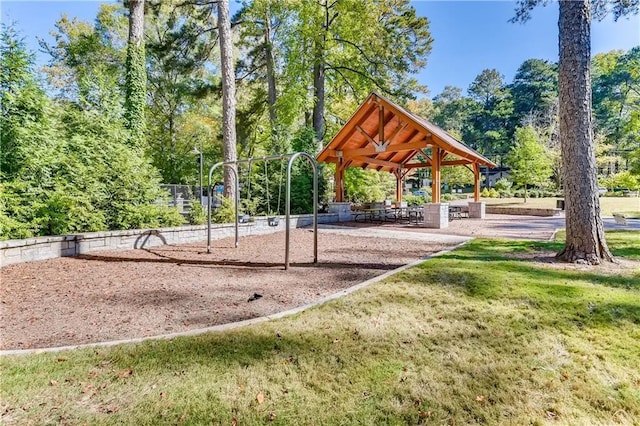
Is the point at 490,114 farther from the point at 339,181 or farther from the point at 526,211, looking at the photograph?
the point at 339,181

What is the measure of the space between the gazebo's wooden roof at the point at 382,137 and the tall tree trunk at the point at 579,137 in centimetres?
590

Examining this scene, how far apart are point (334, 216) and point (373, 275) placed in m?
8.87

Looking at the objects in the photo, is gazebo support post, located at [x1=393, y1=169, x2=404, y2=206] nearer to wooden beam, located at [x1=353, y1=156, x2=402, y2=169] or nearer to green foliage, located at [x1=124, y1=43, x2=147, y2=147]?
wooden beam, located at [x1=353, y1=156, x2=402, y2=169]

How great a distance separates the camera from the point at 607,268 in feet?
18.2

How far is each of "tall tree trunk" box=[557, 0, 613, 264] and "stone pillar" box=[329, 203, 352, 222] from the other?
9425 millimetres

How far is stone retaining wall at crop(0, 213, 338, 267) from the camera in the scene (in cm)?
599

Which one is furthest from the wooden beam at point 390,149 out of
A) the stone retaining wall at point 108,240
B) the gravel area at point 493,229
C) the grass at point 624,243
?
the grass at point 624,243

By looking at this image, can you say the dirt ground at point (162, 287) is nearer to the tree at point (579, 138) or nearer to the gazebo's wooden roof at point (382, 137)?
the tree at point (579, 138)

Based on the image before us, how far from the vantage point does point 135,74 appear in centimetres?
1411

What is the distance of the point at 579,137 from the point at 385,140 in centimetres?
798

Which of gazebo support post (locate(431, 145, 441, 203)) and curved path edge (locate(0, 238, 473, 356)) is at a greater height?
gazebo support post (locate(431, 145, 441, 203))

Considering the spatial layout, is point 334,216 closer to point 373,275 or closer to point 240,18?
point 373,275

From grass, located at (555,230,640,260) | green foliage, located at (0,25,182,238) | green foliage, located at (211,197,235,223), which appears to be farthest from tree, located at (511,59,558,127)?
green foliage, located at (0,25,182,238)

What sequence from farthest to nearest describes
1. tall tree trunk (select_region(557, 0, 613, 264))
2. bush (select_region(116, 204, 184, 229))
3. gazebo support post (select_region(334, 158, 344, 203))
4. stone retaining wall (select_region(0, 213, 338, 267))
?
gazebo support post (select_region(334, 158, 344, 203)) → bush (select_region(116, 204, 184, 229)) → stone retaining wall (select_region(0, 213, 338, 267)) → tall tree trunk (select_region(557, 0, 613, 264))
